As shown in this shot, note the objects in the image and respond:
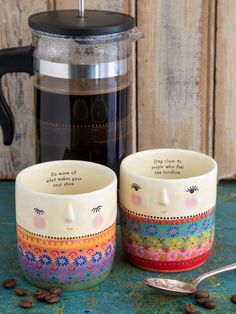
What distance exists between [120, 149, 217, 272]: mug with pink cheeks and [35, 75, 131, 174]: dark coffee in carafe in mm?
64

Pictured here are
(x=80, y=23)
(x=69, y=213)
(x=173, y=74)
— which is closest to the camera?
(x=69, y=213)

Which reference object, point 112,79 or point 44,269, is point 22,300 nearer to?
point 44,269

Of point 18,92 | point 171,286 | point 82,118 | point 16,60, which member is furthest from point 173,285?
point 18,92

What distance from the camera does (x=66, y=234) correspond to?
86 centimetres

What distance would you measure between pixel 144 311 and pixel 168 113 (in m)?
0.44

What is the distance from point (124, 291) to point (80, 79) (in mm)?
268

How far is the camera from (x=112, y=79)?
3.28 ft

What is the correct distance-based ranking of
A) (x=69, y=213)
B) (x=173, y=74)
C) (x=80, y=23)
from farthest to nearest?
(x=173, y=74) → (x=80, y=23) → (x=69, y=213)

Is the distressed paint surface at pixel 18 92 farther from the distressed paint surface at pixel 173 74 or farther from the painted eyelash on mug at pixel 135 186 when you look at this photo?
the painted eyelash on mug at pixel 135 186

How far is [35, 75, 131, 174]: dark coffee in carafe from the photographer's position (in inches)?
38.9

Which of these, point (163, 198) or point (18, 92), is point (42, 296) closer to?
point (163, 198)

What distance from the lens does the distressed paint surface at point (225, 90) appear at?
1.17 m

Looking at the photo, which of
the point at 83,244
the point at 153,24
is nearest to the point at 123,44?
the point at 153,24

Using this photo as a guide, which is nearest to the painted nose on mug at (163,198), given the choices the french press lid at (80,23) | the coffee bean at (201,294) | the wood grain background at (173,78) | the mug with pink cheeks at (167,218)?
the mug with pink cheeks at (167,218)
